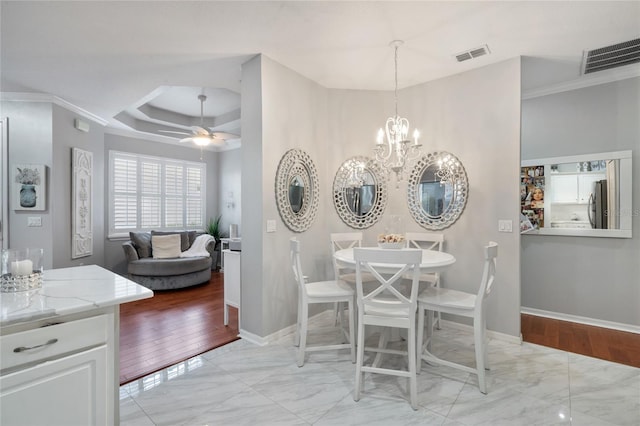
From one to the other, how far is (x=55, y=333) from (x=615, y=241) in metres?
4.79

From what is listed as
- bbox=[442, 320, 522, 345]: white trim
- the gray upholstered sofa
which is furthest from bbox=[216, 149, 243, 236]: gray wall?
bbox=[442, 320, 522, 345]: white trim

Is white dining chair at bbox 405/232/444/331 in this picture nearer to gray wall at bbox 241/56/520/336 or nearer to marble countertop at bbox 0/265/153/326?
gray wall at bbox 241/56/520/336

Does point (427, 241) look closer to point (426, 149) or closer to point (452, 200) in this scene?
point (452, 200)

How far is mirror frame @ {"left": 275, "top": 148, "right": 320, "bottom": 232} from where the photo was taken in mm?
3170

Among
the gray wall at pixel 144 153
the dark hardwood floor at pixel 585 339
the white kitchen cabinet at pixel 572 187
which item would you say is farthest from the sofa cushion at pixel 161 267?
the white kitchen cabinet at pixel 572 187

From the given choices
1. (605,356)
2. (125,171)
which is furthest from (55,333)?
(125,171)

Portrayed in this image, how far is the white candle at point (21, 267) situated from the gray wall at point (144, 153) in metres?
4.76

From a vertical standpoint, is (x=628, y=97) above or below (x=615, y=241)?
above

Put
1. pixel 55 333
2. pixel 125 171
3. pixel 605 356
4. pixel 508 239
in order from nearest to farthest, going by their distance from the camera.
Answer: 1. pixel 55 333
2. pixel 605 356
3. pixel 508 239
4. pixel 125 171

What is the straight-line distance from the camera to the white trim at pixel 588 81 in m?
3.23

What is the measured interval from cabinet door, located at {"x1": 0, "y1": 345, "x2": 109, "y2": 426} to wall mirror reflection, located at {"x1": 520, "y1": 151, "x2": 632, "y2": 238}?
4.35 metres

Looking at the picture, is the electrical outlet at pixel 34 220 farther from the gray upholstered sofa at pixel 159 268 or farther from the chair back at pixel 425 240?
the chair back at pixel 425 240

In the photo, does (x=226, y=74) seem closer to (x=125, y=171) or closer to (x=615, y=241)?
(x=125, y=171)

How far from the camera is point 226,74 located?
3.44 m
